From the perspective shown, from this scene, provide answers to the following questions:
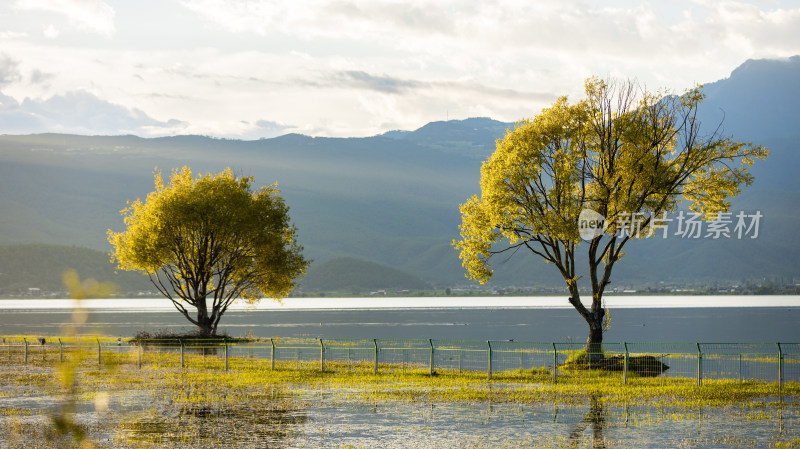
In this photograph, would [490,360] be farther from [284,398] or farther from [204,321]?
[204,321]

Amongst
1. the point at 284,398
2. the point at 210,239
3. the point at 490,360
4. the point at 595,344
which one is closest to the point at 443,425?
the point at 284,398

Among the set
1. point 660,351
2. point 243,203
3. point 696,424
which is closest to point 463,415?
point 696,424

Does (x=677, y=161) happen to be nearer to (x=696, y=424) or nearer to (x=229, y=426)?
(x=696, y=424)

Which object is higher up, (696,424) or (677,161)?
(677,161)

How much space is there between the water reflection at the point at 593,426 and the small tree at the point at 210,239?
42220 mm

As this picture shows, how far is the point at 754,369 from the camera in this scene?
5056 centimetres

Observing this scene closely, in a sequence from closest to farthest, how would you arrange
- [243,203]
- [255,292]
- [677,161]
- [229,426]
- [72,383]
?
[72,383]
[229,426]
[677,161]
[243,203]
[255,292]

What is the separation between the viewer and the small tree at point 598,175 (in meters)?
45.6

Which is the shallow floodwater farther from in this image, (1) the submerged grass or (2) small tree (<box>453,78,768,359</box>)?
(2) small tree (<box>453,78,768,359</box>)

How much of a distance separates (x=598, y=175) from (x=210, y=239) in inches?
1433

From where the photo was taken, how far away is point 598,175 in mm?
47969

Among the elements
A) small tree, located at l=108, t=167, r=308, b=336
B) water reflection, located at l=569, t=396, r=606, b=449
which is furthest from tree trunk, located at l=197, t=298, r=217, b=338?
water reflection, located at l=569, t=396, r=606, b=449

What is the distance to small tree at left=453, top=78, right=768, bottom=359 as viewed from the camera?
4562 cm

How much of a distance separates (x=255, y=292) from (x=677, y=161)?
41.3 metres
